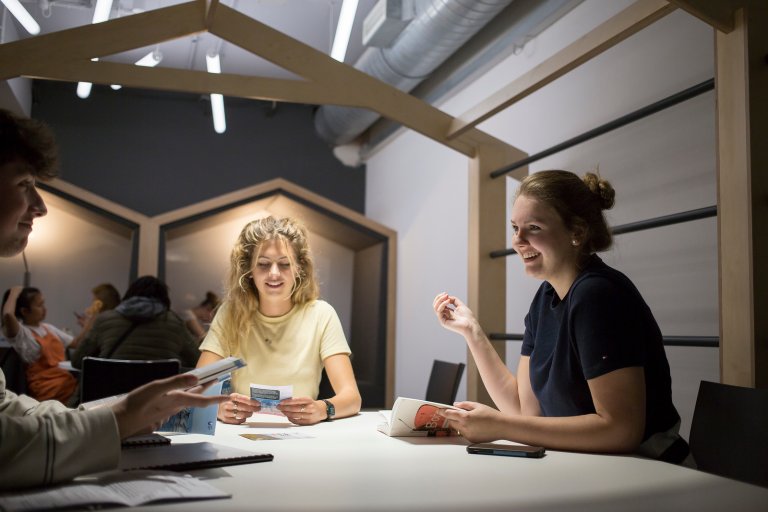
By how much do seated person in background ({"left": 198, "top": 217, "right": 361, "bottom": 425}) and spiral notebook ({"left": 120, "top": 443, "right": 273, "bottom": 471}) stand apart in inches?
37.0

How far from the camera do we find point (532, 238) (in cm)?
197

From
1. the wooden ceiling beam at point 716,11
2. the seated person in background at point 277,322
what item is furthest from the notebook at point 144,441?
the wooden ceiling beam at point 716,11

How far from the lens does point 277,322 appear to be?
2621 millimetres

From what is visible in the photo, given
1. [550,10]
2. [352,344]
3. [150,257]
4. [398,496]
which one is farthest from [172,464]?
[352,344]

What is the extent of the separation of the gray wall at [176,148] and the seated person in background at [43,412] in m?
5.59

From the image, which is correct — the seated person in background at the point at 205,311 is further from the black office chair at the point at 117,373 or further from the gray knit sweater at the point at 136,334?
the black office chair at the point at 117,373

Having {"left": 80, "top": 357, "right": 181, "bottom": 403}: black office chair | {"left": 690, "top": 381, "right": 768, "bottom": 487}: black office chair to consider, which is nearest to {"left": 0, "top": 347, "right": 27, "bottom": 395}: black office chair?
{"left": 80, "top": 357, "right": 181, "bottom": 403}: black office chair

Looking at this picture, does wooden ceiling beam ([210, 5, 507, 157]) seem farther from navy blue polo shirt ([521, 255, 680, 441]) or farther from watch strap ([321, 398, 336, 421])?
navy blue polo shirt ([521, 255, 680, 441])

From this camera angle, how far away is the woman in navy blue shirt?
5.21 feet

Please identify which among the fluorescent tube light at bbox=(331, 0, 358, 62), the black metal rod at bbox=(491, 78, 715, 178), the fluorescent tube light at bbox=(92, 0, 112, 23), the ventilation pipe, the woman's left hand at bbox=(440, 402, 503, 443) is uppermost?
the ventilation pipe

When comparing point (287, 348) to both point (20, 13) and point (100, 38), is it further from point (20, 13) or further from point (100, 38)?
point (20, 13)

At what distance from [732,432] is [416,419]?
756 mm

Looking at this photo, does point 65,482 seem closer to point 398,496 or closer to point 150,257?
point 398,496

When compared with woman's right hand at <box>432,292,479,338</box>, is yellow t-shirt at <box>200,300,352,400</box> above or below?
below
